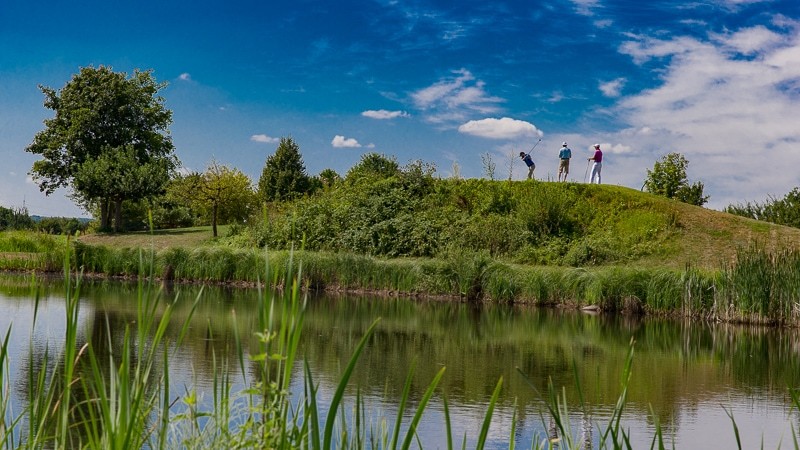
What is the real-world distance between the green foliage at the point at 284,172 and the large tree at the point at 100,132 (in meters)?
10.4

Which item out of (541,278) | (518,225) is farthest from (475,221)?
(541,278)

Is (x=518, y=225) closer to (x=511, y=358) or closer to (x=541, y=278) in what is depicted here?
(x=541, y=278)

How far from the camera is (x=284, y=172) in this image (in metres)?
60.6

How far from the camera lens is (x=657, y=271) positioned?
2309 centimetres

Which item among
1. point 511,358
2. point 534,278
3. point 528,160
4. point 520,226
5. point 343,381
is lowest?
point 511,358

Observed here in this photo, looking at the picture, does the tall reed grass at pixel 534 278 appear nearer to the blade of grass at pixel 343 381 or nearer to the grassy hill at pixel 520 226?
the grassy hill at pixel 520 226

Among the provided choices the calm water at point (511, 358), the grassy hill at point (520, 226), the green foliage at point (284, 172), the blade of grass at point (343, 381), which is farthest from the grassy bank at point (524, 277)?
the green foliage at point (284, 172)

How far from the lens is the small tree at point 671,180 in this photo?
44500 mm

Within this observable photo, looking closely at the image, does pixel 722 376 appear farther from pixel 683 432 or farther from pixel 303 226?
pixel 303 226

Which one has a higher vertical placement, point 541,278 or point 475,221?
point 475,221

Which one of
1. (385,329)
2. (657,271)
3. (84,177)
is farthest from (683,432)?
(84,177)

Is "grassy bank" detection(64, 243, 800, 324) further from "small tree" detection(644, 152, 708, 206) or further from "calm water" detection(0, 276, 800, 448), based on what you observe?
"small tree" detection(644, 152, 708, 206)

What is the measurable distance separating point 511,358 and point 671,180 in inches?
1282

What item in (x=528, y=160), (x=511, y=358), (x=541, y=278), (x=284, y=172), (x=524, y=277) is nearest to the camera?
(x=511, y=358)
